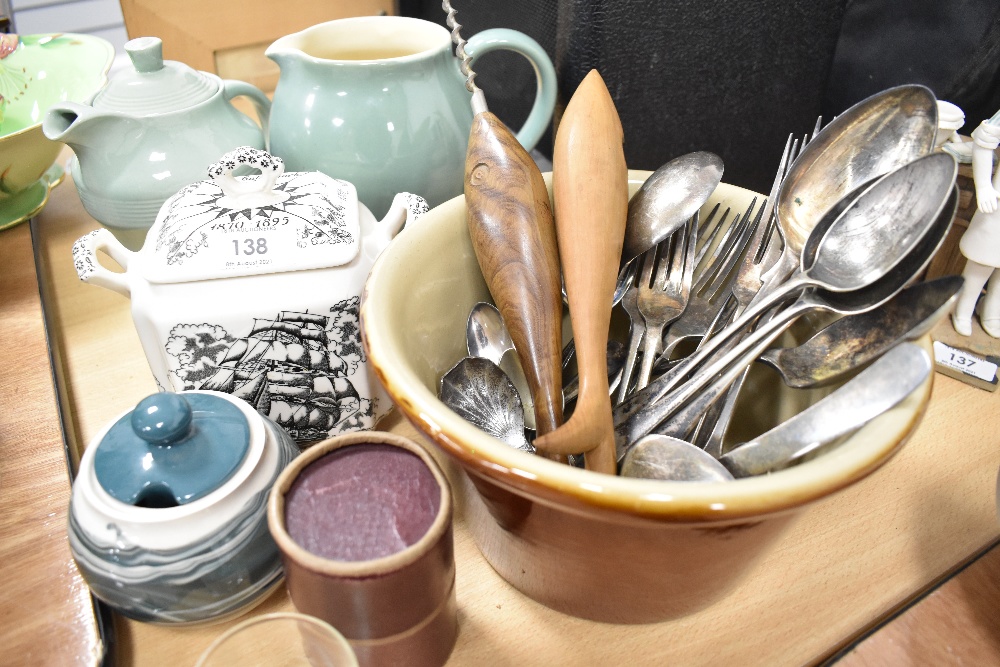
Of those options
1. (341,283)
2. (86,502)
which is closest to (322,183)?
(341,283)

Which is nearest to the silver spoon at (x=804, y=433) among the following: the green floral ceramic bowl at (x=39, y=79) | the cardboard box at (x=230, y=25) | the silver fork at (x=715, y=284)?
the silver fork at (x=715, y=284)

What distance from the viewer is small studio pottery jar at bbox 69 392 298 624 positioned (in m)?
0.28

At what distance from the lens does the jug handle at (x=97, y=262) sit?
37 centimetres

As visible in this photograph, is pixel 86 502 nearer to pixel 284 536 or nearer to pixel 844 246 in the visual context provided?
pixel 284 536

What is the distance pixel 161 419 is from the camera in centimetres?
29

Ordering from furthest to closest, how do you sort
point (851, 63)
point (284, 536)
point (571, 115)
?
point (851, 63) → point (571, 115) → point (284, 536)

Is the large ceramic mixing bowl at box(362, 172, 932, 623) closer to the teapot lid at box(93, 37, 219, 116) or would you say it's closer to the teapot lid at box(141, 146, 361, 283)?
the teapot lid at box(141, 146, 361, 283)

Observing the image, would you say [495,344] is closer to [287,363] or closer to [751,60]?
[287,363]

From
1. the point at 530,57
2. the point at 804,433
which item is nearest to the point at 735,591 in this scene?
the point at 804,433

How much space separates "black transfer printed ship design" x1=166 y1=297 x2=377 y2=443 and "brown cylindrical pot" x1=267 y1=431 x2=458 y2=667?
83 mm

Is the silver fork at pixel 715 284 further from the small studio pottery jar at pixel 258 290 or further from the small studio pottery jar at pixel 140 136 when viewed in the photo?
the small studio pottery jar at pixel 140 136

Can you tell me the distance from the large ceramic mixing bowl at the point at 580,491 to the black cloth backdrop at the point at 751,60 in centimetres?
19

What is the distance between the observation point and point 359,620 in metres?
0.26

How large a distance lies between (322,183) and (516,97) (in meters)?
0.42
